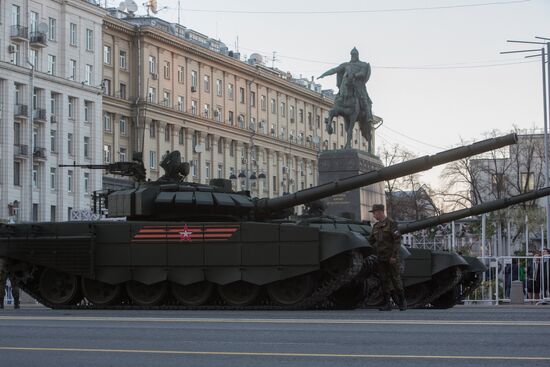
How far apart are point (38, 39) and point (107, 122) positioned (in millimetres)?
11310

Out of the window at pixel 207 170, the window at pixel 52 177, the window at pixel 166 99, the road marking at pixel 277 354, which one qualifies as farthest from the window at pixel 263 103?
the road marking at pixel 277 354

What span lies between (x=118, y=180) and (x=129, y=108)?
202 inches

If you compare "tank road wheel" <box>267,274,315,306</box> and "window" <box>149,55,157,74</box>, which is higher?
"window" <box>149,55,157,74</box>

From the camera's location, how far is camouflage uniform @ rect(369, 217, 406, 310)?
17734mm

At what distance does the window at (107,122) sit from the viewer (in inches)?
3012

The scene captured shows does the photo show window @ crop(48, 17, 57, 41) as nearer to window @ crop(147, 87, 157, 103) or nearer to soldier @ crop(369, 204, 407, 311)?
window @ crop(147, 87, 157, 103)

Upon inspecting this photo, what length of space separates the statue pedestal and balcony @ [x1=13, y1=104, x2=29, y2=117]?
1422 inches

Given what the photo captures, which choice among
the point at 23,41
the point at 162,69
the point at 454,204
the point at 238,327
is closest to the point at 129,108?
the point at 162,69

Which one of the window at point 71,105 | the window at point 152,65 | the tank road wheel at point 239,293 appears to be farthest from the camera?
the window at point 152,65

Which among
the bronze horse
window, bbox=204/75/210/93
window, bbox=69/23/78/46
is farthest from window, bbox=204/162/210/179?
the bronze horse

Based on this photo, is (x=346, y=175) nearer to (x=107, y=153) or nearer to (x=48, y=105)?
(x=48, y=105)

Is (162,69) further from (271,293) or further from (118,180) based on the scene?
(271,293)

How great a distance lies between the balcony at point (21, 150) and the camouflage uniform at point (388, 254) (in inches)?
1989

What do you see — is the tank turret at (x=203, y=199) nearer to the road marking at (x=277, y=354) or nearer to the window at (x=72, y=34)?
the road marking at (x=277, y=354)
